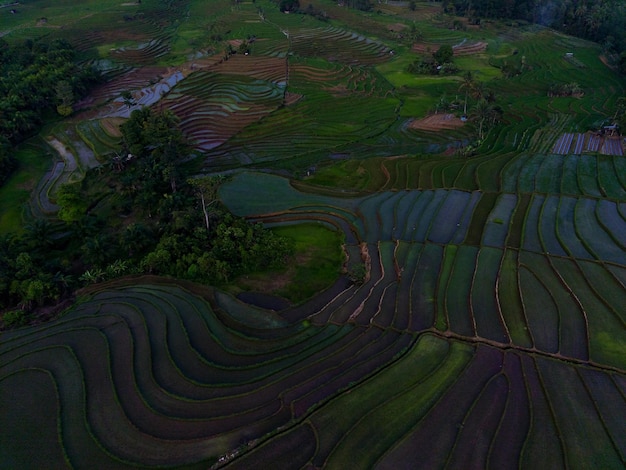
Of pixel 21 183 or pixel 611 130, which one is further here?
pixel 611 130

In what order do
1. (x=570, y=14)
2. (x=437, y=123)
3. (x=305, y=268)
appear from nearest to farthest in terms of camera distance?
(x=305, y=268)
(x=437, y=123)
(x=570, y=14)

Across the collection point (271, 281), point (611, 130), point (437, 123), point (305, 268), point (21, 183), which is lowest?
point (271, 281)

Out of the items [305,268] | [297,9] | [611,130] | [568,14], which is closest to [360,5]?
[297,9]

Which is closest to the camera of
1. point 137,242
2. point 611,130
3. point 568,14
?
point 137,242

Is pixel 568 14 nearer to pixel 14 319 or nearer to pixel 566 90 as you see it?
pixel 566 90

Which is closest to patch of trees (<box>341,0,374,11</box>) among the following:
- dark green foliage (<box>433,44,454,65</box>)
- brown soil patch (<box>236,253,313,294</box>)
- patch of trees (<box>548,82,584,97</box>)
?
dark green foliage (<box>433,44,454,65</box>)

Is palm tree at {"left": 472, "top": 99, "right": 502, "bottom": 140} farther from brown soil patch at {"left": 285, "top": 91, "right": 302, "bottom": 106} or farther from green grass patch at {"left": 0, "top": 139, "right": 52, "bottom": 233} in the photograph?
green grass patch at {"left": 0, "top": 139, "right": 52, "bottom": 233}
